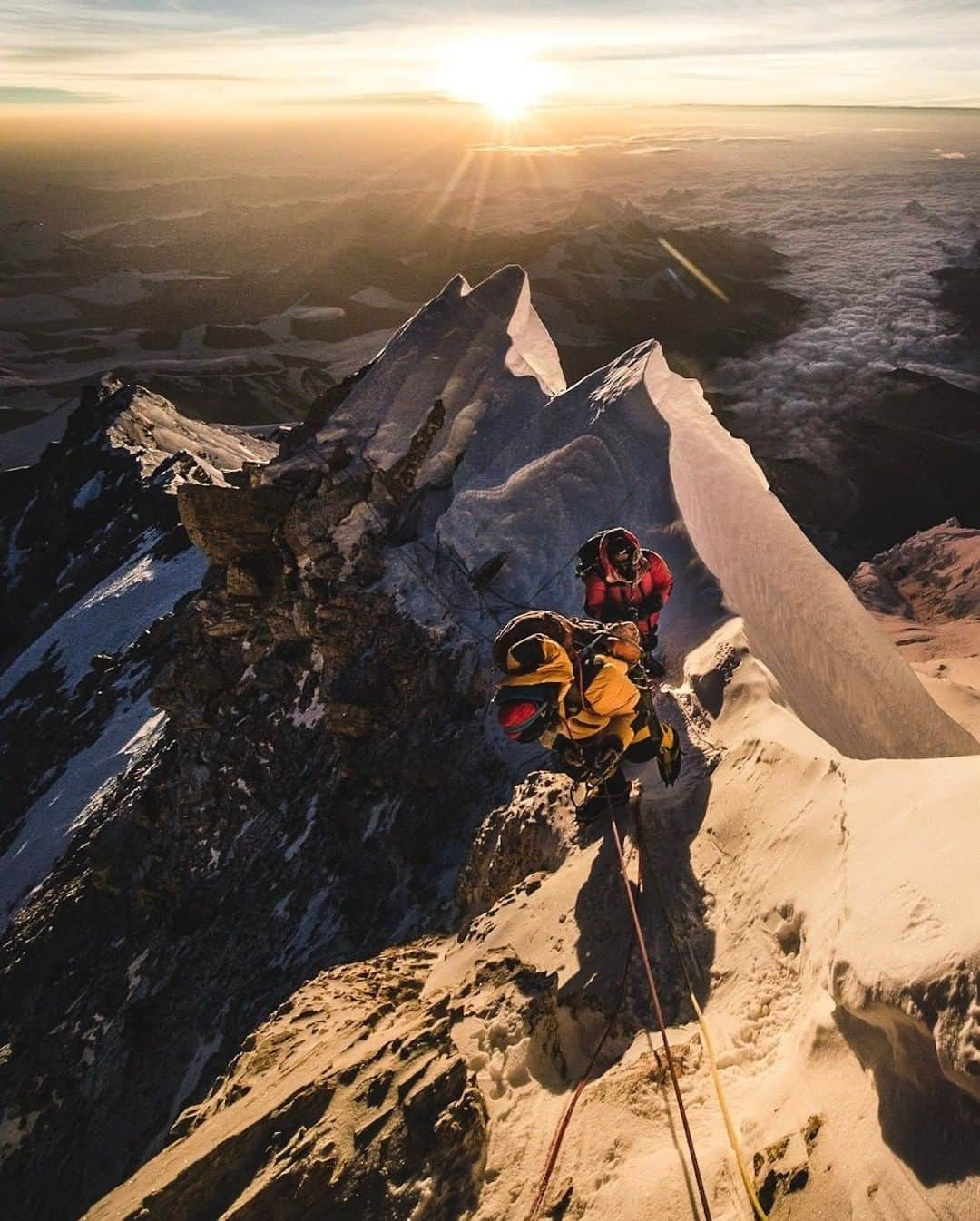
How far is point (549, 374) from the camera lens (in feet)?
55.1

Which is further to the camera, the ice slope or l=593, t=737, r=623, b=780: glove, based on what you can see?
the ice slope

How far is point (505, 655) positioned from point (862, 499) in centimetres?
5991

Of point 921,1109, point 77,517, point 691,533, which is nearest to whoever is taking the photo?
point 921,1109

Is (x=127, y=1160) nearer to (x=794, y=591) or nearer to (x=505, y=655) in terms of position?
(x=505, y=655)

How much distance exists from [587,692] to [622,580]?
1.85 meters

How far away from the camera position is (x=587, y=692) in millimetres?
5379

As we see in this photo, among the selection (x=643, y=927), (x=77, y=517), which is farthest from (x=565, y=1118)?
(x=77, y=517)

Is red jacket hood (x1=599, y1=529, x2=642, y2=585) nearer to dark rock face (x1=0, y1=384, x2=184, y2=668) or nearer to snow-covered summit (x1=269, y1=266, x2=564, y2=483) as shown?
snow-covered summit (x1=269, y1=266, x2=564, y2=483)

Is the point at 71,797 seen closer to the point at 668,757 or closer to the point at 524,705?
the point at 668,757

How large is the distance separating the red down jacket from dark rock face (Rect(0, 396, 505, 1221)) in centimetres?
375

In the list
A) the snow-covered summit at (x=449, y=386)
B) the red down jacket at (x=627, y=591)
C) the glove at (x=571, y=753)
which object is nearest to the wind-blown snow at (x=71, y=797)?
the snow-covered summit at (x=449, y=386)

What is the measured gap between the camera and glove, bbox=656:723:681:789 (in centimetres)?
621

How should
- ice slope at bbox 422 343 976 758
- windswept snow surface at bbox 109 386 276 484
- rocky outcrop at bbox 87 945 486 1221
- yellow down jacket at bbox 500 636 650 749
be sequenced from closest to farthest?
rocky outcrop at bbox 87 945 486 1221 < yellow down jacket at bbox 500 636 650 749 < ice slope at bbox 422 343 976 758 < windswept snow surface at bbox 109 386 276 484

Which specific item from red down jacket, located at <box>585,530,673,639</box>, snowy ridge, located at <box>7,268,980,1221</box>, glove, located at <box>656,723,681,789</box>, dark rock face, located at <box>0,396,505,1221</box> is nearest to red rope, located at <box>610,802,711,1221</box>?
snowy ridge, located at <box>7,268,980,1221</box>
